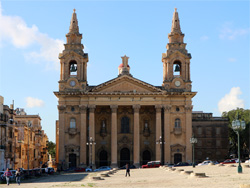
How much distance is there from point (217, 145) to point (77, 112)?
33.5m

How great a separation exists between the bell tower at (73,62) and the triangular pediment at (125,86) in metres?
3.60

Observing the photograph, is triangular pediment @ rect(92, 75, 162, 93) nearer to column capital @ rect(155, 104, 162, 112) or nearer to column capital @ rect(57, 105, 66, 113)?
column capital @ rect(155, 104, 162, 112)

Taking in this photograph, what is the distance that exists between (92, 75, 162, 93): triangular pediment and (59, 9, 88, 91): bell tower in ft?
11.8

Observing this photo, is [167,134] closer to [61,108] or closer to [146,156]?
[146,156]

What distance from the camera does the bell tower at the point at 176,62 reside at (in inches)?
3152

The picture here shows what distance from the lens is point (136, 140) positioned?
254 ft

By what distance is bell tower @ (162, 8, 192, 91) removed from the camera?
263 feet

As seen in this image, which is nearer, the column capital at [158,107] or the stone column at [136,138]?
the stone column at [136,138]

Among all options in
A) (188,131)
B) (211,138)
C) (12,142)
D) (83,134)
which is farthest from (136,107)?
(211,138)

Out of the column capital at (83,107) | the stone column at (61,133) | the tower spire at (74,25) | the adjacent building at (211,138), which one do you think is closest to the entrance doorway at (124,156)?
the column capital at (83,107)

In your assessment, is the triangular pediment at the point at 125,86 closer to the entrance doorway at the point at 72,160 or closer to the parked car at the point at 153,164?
the entrance doorway at the point at 72,160

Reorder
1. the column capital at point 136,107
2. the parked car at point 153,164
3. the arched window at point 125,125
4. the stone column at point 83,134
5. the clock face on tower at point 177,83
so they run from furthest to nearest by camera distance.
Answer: the arched window at point 125,125 < the clock face on tower at point 177,83 < the column capital at point 136,107 < the stone column at point 83,134 < the parked car at point 153,164

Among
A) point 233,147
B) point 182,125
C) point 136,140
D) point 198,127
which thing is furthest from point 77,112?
point 233,147

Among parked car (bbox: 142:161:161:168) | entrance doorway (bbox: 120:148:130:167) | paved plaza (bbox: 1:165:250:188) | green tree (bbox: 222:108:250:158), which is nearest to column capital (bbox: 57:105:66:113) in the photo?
entrance doorway (bbox: 120:148:130:167)
